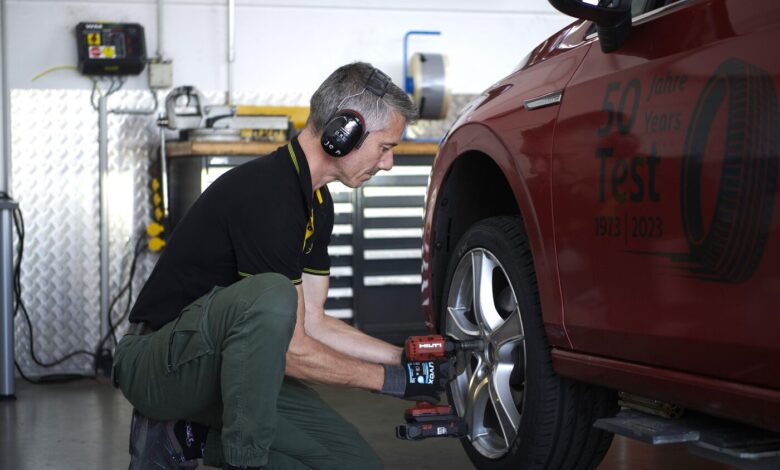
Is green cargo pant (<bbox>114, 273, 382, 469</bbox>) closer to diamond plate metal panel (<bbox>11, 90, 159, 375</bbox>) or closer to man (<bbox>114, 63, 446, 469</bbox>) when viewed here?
man (<bbox>114, 63, 446, 469</bbox>)

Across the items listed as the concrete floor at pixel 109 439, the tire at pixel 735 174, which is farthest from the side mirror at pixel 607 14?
the concrete floor at pixel 109 439

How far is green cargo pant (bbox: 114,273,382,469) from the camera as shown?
1.97 metres

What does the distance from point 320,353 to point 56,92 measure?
3.42 metres

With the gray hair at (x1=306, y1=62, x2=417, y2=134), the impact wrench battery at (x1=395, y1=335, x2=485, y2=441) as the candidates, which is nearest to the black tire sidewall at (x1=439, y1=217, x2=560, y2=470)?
the impact wrench battery at (x1=395, y1=335, x2=485, y2=441)

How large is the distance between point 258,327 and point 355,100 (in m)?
0.53

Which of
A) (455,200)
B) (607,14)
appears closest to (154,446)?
(455,200)

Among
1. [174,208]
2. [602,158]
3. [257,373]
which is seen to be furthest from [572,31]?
[174,208]

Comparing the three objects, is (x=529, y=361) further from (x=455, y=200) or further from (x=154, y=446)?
(x=154, y=446)

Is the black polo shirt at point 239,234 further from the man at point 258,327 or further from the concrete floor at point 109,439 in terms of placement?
the concrete floor at point 109,439

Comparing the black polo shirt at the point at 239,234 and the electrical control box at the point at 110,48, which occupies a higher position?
the electrical control box at the point at 110,48

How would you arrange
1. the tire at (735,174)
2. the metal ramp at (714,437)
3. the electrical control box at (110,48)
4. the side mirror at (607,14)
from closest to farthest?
the tire at (735,174), the metal ramp at (714,437), the side mirror at (607,14), the electrical control box at (110,48)

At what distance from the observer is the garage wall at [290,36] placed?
5.02 meters

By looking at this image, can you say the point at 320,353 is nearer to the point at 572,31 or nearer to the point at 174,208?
the point at 572,31

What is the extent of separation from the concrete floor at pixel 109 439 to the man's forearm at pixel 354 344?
60 centimetres
